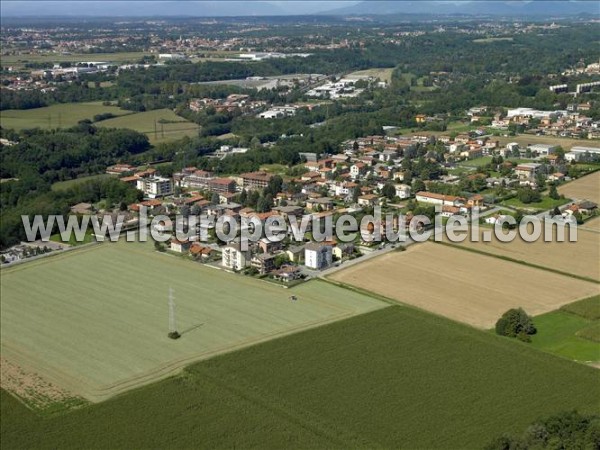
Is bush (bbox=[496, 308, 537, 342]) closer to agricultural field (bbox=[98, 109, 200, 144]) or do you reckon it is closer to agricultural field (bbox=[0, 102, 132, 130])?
agricultural field (bbox=[98, 109, 200, 144])

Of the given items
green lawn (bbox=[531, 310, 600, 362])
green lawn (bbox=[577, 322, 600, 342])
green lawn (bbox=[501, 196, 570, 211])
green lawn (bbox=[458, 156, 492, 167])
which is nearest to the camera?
green lawn (bbox=[531, 310, 600, 362])

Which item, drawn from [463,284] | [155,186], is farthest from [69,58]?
[463,284]

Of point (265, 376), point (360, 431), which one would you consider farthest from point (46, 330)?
→ point (360, 431)

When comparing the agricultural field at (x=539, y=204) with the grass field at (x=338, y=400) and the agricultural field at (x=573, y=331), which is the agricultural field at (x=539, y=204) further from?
the grass field at (x=338, y=400)

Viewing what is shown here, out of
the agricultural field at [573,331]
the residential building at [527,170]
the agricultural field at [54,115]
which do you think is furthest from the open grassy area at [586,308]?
the agricultural field at [54,115]

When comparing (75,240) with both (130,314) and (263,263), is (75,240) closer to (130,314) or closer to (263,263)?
(263,263)

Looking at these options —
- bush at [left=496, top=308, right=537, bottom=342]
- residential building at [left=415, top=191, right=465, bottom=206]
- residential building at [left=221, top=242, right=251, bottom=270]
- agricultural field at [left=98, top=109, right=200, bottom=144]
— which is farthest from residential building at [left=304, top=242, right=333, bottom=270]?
agricultural field at [left=98, top=109, right=200, bottom=144]

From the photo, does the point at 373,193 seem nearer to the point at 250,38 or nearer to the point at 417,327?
the point at 417,327
